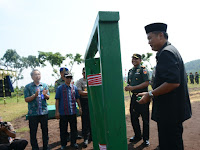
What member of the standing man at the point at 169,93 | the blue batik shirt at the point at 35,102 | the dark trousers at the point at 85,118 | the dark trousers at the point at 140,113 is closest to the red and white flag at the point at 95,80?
the standing man at the point at 169,93

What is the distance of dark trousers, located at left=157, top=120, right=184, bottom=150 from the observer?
1.84 meters

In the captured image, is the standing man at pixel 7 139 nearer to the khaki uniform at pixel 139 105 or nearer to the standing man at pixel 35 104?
the standing man at pixel 35 104

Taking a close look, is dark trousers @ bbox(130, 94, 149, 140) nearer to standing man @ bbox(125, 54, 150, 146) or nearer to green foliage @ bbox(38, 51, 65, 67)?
standing man @ bbox(125, 54, 150, 146)

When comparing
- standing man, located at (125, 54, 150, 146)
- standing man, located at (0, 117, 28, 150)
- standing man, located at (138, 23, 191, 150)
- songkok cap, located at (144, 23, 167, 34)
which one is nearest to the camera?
standing man, located at (138, 23, 191, 150)

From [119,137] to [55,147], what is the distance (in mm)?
3358

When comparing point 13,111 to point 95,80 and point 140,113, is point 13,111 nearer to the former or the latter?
point 140,113

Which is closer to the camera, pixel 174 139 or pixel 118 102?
pixel 118 102

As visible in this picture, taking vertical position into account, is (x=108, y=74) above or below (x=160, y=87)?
above

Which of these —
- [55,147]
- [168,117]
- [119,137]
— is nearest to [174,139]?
[168,117]

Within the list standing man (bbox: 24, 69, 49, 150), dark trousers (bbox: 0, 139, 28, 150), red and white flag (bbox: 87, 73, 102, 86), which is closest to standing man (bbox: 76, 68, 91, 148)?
standing man (bbox: 24, 69, 49, 150)

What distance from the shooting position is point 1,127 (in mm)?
2873

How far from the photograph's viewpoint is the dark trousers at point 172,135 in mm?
1845

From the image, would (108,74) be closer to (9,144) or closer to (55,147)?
(9,144)

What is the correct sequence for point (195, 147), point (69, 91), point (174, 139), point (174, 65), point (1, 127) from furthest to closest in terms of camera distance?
point (69, 91), point (195, 147), point (1, 127), point (174, 139), point (174, 65)
